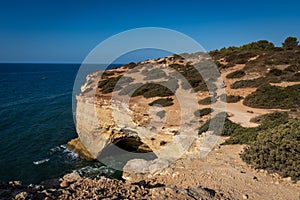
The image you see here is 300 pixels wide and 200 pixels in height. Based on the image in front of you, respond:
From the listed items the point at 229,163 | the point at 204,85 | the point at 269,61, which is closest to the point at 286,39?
the point at 269,61

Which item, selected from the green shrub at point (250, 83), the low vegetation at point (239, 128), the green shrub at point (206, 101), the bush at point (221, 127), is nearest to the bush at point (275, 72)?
the green shrub at point (250, 83)

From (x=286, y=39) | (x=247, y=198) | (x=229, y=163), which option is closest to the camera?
(x=247, y=198)

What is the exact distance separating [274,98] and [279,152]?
11520 millimetres

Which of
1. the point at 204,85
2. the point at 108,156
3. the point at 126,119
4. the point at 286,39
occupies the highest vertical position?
the point at 286,39

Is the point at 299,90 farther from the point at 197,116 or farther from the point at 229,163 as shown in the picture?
the point at 229,163

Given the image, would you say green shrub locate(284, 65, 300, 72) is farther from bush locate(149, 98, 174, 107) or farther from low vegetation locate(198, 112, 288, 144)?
bush locate(149, 98, 174, 107)

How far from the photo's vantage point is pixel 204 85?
2544cm

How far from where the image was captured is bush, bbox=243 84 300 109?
17.5 m

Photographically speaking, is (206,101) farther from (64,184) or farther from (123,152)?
(64,184)

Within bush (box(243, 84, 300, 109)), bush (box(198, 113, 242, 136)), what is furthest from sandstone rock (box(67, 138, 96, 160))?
bush (box(243, 84, 300, 109))

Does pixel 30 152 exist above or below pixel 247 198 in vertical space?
below

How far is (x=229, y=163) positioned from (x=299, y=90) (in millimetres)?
13869

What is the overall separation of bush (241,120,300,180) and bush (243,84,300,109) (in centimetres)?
885

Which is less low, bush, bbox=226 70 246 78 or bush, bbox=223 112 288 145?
bush, bbox=226 70 246 78
